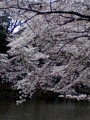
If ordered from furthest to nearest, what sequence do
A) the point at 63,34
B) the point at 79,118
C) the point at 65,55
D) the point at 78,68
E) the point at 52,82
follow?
the point at 79,118
the point at 52,82
the point at 65,55
the point at 78,68
the point at 63,34

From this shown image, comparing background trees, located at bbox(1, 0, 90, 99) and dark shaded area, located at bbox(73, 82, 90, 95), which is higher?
background trees, located at bbox(1, 0, 90, 99)

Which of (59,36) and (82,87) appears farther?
(82,87)

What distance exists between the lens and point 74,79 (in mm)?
3438

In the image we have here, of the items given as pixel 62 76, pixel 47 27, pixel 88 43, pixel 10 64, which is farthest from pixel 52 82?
pixel 10 64

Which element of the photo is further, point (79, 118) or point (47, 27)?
point (79, 118)

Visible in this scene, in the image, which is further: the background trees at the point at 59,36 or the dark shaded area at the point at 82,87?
the dark shaded area at the point at 82,87

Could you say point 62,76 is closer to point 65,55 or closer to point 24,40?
point 65,55

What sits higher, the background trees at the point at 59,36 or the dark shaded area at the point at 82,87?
the background trees at the point at 59,36

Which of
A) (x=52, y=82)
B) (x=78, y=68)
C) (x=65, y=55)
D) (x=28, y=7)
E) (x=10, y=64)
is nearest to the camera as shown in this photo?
(x=28, y=7)

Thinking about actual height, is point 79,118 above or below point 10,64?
below

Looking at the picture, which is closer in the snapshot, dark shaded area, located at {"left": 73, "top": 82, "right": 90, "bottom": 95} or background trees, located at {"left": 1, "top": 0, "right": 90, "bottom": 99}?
background trees, located at {"left": 1, "top": 0, "right": 90, "bottom": 99}

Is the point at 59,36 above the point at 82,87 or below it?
above

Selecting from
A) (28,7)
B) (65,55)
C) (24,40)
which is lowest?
(65,55)

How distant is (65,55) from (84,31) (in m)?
0.82
